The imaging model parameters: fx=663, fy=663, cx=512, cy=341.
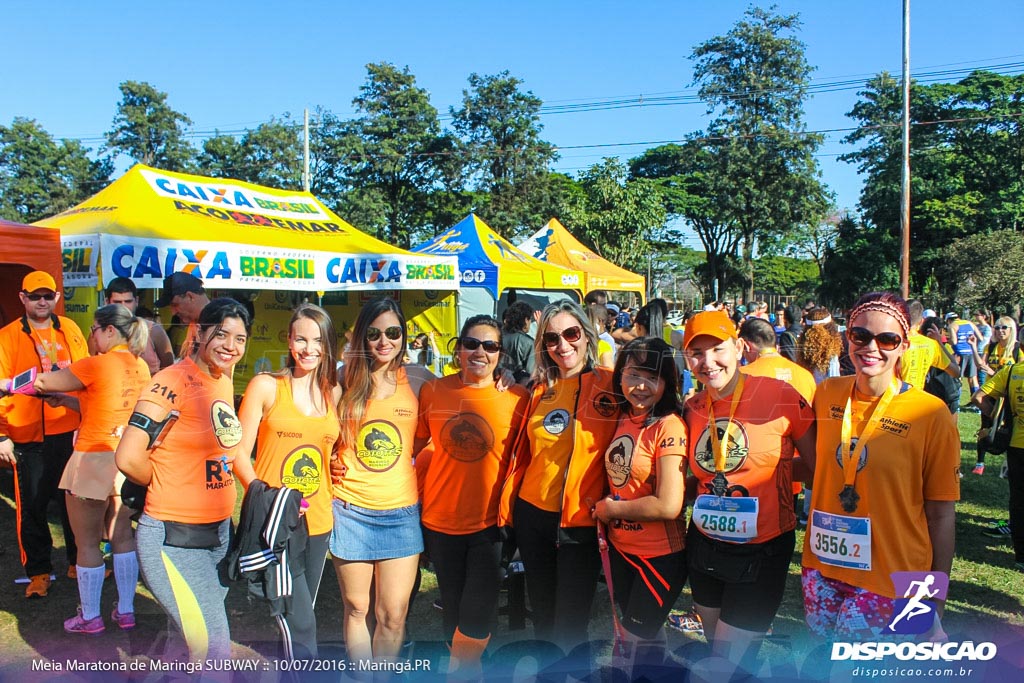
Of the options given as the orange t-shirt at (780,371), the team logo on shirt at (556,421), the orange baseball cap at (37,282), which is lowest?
the team logo on shirt at (556,421)

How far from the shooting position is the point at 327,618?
12.0 feet

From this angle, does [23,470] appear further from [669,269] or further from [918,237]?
[669,269]

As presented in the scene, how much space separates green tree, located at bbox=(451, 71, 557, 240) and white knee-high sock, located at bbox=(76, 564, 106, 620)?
23240 millimetres

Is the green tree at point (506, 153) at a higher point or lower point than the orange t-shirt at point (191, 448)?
higher

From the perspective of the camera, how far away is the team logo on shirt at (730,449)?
217cm

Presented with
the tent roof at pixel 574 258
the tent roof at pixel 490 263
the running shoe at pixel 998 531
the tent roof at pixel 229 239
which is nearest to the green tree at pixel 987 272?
the tent roof at pixel 574 258

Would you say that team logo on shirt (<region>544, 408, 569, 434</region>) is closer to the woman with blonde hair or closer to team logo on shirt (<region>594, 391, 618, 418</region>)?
team logo on shirt (<region>594, 391, 618, 418</region>)

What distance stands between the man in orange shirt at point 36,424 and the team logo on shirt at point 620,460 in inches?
124

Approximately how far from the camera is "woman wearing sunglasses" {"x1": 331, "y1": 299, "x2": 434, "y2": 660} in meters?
2.49

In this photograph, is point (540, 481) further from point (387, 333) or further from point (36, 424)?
point (36, 424)

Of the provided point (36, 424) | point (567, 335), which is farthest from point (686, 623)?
point (36, 424)

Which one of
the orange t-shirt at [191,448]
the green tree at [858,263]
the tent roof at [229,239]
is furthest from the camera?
the green tree at [858,263]

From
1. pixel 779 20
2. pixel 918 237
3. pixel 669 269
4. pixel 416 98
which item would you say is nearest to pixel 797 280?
pixel 669 269

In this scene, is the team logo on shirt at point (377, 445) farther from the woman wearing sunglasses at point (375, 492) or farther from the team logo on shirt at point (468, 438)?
the team logo on shirt at point (468, 438)
